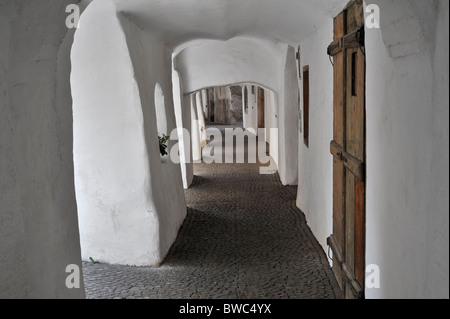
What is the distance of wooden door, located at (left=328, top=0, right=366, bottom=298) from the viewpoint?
4.50 meters

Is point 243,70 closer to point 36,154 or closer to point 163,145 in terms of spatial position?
point 163,145

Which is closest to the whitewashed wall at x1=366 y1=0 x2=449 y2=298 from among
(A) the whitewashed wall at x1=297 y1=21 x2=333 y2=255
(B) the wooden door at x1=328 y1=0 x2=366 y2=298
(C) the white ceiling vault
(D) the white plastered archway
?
(B) the wooden door at x1=328 y1=0 x2=366 y2=298

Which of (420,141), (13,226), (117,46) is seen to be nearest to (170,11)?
(117,46)

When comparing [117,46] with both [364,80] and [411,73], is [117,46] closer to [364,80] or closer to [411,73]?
[364,80]

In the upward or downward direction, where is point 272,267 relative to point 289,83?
downward

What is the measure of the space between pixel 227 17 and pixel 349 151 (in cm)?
376

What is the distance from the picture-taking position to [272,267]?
661cm

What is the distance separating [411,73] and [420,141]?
15.5 inches

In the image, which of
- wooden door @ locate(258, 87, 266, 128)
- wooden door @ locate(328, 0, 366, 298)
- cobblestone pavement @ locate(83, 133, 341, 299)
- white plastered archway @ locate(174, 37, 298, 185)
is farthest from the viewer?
wooden door @ locate(258, 87, 266, 128)

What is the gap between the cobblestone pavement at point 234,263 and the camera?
5789 mm

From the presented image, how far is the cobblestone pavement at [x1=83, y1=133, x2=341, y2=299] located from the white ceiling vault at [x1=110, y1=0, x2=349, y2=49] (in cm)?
278

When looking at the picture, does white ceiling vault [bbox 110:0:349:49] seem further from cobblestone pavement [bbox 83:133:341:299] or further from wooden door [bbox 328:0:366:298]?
cobblestone pavement [bbox 83:133:341:299]

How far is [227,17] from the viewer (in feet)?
26.5

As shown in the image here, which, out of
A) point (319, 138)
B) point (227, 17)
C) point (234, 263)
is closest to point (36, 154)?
point (234, 263)
